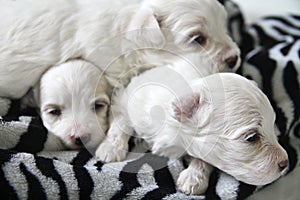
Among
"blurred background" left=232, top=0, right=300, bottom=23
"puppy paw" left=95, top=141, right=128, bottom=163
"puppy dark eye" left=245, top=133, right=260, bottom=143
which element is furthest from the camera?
"blurred background" left=232, top=0, right=300, bottom=23

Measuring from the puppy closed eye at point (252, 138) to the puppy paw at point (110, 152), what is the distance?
45 cm

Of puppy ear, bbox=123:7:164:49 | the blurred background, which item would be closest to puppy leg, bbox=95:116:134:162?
puppy ear, bbox=123:7:164:49

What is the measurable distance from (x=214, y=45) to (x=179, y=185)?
1.95 ft

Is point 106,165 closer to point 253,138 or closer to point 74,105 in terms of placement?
point 74,105

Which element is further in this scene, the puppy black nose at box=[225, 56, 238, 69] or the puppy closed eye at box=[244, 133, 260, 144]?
the puppy black nose at box=[225, 56, 238, 69]

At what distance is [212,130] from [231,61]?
44 cm

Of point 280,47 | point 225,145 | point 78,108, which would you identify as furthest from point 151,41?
point 280,47

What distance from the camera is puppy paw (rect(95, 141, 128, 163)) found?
1779 millimetres

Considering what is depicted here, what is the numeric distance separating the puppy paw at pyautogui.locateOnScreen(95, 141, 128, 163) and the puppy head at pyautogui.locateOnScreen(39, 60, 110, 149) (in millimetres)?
37

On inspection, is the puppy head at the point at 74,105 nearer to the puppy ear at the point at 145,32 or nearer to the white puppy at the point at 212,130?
the white puppy at the point at 212,130

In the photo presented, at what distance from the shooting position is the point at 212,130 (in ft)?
5.34

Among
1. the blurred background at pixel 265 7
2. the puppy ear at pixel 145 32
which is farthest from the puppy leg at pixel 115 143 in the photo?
the blurred background at pixel 265 7

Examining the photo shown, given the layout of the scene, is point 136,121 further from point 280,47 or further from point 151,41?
point 280,47

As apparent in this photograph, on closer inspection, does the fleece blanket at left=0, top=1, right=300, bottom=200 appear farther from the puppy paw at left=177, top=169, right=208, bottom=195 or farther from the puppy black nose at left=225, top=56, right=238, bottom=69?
the puppy black nose at left=225, top=56, right=238, bottom=69
